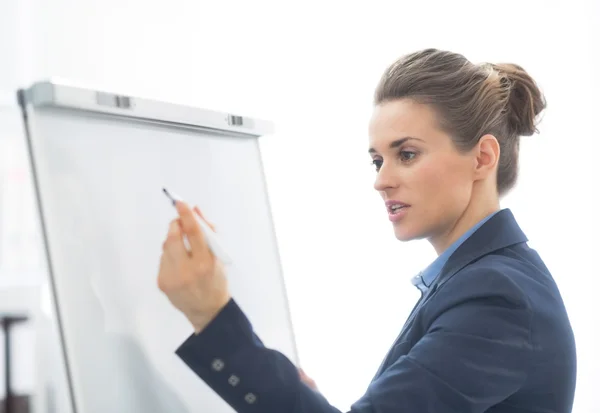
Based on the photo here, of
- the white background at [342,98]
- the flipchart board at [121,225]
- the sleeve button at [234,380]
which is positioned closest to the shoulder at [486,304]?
the sleeve button at [234,380]

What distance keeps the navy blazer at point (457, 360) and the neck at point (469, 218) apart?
0.15m

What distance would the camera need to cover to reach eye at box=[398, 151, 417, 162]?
111 centimetres

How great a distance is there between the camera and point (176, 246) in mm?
917

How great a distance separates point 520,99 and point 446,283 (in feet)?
1.35

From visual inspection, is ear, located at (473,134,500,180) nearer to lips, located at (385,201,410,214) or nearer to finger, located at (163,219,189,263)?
lips, located at (385,201,410,214)

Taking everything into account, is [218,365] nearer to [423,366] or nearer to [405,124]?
[423,366]

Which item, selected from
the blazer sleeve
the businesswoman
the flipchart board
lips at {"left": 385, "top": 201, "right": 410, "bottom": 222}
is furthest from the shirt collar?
the flipchart board

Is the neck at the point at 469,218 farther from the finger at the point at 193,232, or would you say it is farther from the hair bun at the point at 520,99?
the finger at the point at 193,232

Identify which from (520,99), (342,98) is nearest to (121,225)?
(520,99)

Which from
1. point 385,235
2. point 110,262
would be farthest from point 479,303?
point 385,235

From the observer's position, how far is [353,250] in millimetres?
2314

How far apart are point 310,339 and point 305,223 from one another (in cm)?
40

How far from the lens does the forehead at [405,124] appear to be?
1.10m

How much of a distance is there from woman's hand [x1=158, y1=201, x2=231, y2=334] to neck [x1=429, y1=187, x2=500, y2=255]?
1.40 feet
